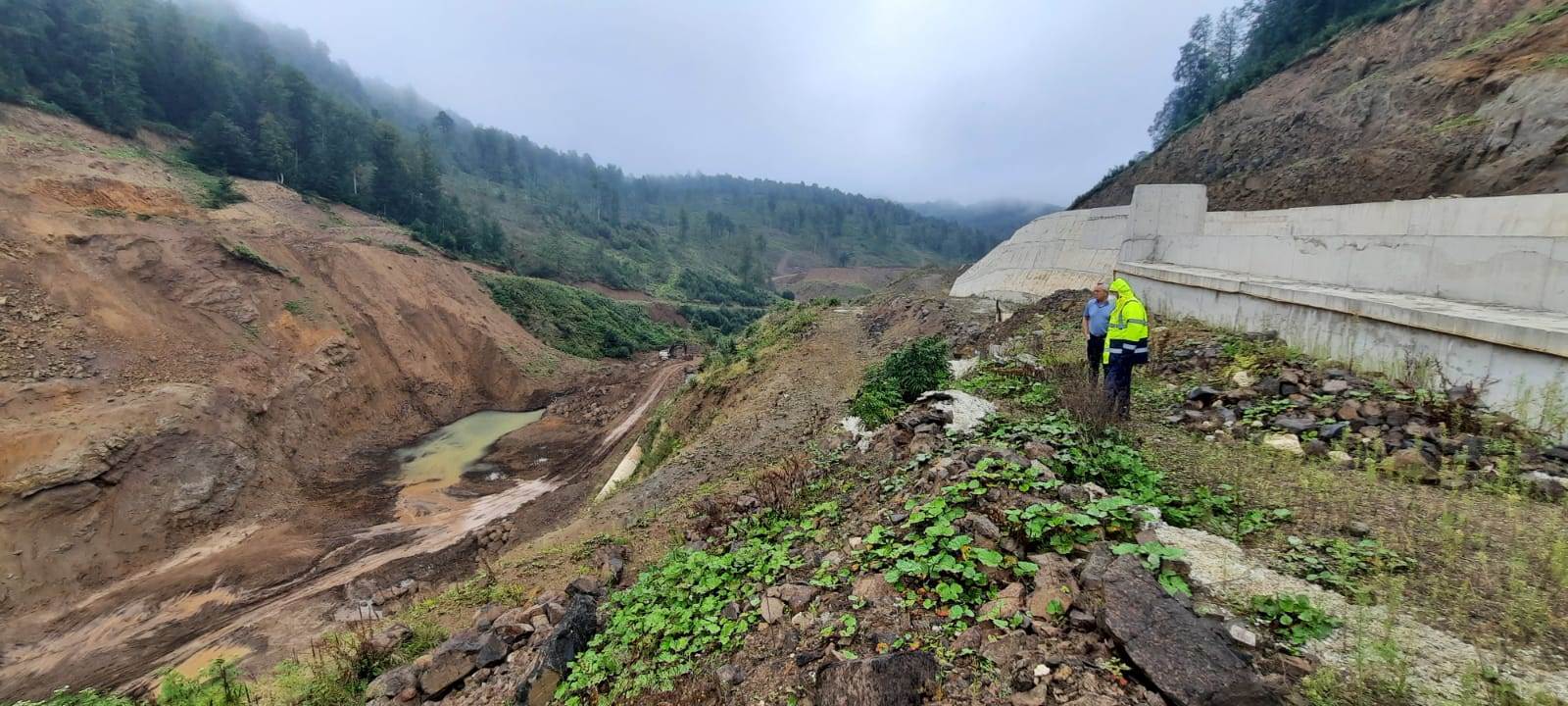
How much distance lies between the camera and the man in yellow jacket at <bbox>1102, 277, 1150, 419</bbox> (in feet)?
18.4

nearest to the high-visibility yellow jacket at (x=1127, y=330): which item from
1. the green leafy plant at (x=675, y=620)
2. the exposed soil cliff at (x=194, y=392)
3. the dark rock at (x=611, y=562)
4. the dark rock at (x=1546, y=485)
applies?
the dark rock at (x=1546, y=485)

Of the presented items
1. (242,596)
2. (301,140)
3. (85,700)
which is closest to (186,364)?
(242,596)

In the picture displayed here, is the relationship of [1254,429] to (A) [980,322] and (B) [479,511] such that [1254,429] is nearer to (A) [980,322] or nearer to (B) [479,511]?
(A) [980,322]

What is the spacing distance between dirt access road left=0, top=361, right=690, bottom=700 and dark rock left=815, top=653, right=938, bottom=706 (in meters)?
10.6

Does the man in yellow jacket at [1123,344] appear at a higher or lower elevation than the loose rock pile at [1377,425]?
higher

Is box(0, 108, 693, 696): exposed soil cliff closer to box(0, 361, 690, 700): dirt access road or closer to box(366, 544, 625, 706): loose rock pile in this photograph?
box(0, 361, 690, 700): dirt access road

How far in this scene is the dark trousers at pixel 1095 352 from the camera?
6546 mm

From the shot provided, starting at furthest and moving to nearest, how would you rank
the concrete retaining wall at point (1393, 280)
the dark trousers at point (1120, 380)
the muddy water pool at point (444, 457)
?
1. the muddy water pool at point (444, 457)
2. the dark trousers at point (1120, 380)
3. the concrete retaining wall at point (1393, 280)

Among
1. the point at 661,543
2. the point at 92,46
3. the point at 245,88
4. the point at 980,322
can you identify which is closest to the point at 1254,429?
the point at 661,543

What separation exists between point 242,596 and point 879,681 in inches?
575

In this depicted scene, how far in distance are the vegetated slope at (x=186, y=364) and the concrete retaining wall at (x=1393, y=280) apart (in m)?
18.5

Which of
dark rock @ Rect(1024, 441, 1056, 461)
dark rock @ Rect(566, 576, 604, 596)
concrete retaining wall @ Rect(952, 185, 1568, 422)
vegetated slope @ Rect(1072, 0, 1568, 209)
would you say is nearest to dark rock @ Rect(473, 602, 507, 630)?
dark rock @ Rect(566, 576, 604, 596)

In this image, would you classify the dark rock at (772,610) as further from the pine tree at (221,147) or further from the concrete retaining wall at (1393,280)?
the pine tree at (221,147)

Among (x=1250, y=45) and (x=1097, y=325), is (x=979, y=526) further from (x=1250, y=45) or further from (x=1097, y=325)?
(x=1250, y=45)
